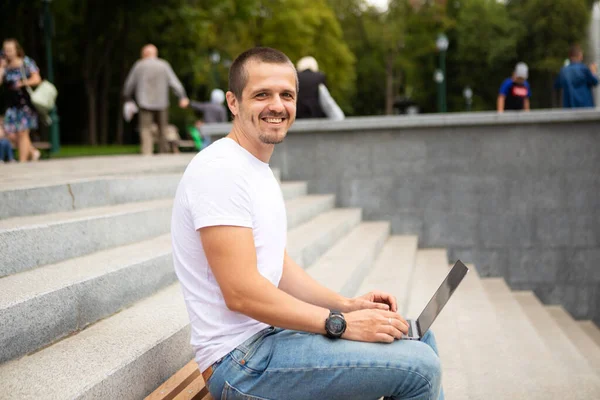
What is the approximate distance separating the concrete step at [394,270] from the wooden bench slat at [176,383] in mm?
2460

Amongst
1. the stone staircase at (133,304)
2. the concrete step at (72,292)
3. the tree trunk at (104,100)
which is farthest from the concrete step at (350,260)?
the tree trunk at (104,100)

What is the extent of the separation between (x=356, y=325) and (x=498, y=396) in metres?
2.02

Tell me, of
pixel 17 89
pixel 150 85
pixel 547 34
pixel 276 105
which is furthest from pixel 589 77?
pixel 547 34

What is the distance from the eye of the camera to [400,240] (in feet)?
29.5

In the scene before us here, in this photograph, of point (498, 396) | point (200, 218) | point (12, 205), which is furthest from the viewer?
point (12, 205)

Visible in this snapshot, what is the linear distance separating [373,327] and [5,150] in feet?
33.1

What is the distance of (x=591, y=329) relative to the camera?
8.92 metres

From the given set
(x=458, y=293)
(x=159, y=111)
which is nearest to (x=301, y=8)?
(x=159, y=111)

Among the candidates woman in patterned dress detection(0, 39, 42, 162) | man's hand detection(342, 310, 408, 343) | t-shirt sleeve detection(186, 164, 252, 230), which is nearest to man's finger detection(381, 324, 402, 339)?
man's hand detection(342, 310, 408, 343)

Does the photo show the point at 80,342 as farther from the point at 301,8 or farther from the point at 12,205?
the point at 301,8

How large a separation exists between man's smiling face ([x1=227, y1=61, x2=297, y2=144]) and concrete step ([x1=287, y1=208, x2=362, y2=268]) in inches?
115

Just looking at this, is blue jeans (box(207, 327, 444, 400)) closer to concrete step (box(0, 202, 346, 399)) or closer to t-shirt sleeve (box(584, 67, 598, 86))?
concrete step (box(0, 202, 346, 399))

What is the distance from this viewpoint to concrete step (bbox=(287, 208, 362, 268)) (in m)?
5.70

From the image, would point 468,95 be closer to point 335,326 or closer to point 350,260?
point 350,260
